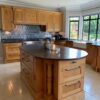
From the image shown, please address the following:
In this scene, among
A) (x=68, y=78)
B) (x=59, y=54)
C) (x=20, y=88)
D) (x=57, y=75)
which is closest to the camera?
(x=57, y=75)

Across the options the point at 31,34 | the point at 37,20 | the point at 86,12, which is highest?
the point at 86,12

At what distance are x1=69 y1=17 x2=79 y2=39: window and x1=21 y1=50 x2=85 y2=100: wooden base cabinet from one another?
4775 mm

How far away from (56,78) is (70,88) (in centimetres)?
39

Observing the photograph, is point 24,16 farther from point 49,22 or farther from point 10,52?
point 10,52

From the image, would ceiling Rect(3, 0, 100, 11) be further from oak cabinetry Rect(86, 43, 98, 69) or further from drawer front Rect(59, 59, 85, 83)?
drawer front Rect(59, 59, 85, 83)

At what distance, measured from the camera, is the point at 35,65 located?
264 cm

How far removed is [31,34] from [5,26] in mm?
1424

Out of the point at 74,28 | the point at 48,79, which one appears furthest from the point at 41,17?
the point at 48,79

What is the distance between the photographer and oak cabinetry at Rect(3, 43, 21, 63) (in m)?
5.36

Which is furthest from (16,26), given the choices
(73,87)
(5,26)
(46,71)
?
(73,87)

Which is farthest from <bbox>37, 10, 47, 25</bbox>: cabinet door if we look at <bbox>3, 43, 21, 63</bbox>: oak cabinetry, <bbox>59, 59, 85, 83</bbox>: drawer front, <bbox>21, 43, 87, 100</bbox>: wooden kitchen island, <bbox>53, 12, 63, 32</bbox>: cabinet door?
<bbox>59, 59, 85, 83</bbox>: drawer front

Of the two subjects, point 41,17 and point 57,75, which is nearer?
point 57,75

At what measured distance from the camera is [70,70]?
8.03ft

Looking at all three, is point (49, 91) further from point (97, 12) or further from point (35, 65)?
point (97, 12)
